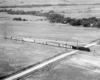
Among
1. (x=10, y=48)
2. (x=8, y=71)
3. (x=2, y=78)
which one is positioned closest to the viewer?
(x=2, y=78)

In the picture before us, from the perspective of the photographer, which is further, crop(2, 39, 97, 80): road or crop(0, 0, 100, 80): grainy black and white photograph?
crop(0, 0, 100, 80): grainy black and white photograph

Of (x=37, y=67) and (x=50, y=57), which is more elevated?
(x=50, y=57)

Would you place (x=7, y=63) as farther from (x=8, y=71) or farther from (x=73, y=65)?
(x=73, y=65)

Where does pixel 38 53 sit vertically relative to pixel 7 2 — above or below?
below

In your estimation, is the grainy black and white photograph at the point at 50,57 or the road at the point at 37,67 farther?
the grainy black and white photograph at the point at 50,57

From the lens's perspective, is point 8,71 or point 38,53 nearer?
point 8,71

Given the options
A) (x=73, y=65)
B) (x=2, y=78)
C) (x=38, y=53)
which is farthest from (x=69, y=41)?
(x=2, y=78)

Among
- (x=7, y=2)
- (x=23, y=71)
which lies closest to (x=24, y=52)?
(x=23, y=71)

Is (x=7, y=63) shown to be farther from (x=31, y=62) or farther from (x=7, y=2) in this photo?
(x=7, y=2)

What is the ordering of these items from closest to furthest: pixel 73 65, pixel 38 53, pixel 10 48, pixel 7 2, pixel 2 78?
pixel 2 78
pixel 73 65
pixel 38 53
pixel 10 48
pixel 7 2

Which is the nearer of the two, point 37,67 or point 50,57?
point 37,67
